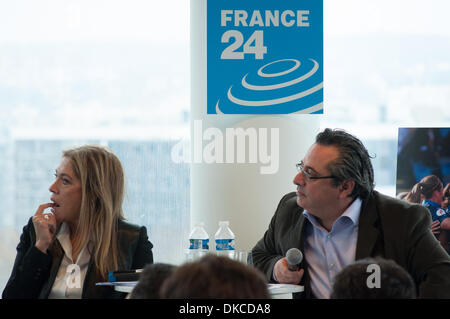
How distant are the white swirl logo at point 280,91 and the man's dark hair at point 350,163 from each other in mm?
917

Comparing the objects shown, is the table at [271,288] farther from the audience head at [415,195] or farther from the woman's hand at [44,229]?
the audience head at [415,195]

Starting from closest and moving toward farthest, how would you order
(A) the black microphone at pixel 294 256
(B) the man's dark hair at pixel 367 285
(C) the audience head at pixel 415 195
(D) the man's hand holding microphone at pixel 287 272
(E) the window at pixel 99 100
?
(B) the man's dark hair at pixel 367 285 → (A) the black microphone at pixel 294 256 → (D) the man's hand holding microphone at pixel 287 272 → (C) the audience head at pixel 415 195 → (E) the window at pixel 99 100

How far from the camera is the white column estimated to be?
396 centimetres

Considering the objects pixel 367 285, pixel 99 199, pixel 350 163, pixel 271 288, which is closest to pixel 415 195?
pixel 350 163

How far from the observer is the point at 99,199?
3.02 m

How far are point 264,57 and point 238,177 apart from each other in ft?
2.61

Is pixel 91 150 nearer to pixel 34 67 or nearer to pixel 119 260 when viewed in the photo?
pixel 119 260

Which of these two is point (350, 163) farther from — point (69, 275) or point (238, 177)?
point (69, 275)

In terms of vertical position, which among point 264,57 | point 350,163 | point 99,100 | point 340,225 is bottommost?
point 340,225

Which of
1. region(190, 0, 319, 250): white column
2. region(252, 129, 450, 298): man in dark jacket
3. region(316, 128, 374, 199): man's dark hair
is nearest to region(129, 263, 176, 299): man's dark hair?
region(252, 129, 450, 298): man in dark jacket

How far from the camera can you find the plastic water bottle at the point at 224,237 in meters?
3.86

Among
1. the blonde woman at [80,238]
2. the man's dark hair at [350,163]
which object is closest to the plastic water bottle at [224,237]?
the blonde woman at [80,238]
